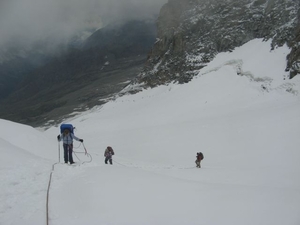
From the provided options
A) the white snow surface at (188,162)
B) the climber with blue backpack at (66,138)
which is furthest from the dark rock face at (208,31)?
the climber with blue backpack at (66,138)

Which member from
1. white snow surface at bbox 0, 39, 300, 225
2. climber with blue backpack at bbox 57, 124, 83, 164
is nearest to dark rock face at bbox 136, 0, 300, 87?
white snow surface at bbox 0, 39, 300, 225

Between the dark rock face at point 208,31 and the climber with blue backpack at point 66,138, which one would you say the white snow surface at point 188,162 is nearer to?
the climber with blue backpack at point 66,138

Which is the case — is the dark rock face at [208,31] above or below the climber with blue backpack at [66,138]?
above

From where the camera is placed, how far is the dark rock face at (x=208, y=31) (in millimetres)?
33344

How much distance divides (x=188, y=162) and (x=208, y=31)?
35066 millimetres

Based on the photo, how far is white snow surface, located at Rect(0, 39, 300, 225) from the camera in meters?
5.28

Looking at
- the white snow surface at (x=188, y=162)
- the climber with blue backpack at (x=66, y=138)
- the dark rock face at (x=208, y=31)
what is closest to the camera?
the white snow surface at (x=188, y=162)

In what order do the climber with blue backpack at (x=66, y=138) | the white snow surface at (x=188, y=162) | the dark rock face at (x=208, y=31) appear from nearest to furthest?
the white snow surface at (x=188, y=162) < the climber with blue backpack at (x=66, y=138) < the dark rock face at (x=208, y=31)

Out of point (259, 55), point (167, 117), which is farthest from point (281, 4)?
point (167, 117)

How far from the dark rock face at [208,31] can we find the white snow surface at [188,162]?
2452mm

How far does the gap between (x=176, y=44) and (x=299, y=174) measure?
43.5 meters

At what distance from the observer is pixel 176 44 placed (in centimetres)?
5178

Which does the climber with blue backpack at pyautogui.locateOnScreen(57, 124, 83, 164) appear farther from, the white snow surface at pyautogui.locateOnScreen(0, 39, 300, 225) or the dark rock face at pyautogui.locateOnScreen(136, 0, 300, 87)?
the dark rock face at pyautogui.locateOnScreen(136, 0, 300, 87)

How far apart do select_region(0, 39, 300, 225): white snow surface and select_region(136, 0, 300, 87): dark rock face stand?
245 centimetres
